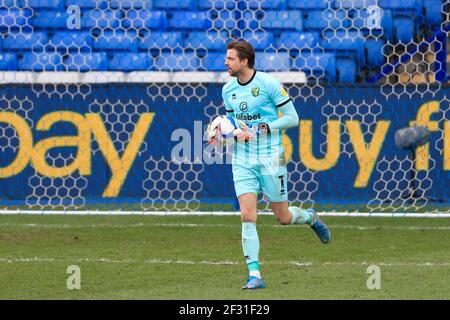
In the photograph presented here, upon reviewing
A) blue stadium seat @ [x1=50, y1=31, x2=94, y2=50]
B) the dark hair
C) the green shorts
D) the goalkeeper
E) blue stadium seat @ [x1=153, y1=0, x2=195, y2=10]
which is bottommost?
the green shorts

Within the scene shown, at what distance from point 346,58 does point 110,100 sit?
109 inches

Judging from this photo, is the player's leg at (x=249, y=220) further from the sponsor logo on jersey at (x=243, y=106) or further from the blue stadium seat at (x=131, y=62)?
the blue stadium seat at (x=131, y=62)

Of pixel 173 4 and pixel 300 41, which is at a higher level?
pixel 173 4

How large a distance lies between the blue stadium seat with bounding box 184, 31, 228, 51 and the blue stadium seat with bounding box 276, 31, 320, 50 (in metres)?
0.71

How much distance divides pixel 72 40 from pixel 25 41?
56 cm

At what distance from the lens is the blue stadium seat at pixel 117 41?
13.8 m

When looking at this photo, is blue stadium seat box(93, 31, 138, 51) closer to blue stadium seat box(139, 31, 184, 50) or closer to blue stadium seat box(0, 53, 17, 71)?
blue stadium seat box(139, 31, 184, 50)

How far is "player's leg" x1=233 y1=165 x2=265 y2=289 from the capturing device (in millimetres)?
7688

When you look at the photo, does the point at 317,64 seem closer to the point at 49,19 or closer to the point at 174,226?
the point at 174,226

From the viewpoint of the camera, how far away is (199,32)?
13.9 meters

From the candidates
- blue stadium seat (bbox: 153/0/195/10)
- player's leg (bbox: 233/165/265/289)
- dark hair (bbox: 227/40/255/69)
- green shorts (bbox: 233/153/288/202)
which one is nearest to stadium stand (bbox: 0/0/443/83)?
blue stadium seat (bbox: 153/0/195/10)

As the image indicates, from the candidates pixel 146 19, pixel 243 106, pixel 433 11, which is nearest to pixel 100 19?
pixel 146 19

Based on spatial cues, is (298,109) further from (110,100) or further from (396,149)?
(110,100)

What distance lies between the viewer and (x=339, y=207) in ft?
41.1
